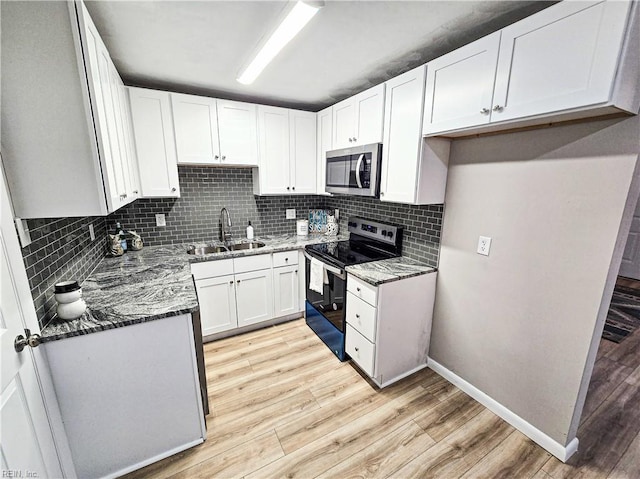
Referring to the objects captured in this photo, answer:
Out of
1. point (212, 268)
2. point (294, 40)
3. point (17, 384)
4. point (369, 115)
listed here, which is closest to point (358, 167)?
point (369, 115)

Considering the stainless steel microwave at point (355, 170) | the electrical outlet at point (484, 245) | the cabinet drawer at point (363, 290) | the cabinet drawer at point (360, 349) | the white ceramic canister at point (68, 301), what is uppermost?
the stainless steel microwave at point (355, 170)

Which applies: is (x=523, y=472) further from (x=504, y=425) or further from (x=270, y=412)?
(x=270, y=412)

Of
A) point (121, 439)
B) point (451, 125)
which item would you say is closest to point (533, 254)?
point (451, 125)

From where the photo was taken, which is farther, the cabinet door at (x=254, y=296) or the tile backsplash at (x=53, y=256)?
the cabinet door at (x=254, y=296)

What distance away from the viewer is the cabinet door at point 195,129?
2422mm

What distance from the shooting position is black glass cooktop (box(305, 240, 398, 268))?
7.65 feet

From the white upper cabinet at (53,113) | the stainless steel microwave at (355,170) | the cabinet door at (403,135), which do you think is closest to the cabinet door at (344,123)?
the stainless steel microwave at (355,170)

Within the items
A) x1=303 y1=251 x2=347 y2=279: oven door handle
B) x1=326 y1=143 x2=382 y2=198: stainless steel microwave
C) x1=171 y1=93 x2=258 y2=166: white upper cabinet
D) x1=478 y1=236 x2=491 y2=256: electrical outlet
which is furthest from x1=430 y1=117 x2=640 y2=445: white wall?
x1=171 y1=93 x2=258 y2=166: white upper cabinet

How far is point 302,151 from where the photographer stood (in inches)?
119

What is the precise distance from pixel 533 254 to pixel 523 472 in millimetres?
1241

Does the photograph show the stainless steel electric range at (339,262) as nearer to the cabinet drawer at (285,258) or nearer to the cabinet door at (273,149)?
the cabinet drawer at (285,258)

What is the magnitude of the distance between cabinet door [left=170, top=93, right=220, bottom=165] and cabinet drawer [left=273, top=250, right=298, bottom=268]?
44.9 inches

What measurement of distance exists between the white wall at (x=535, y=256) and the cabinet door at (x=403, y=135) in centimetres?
34

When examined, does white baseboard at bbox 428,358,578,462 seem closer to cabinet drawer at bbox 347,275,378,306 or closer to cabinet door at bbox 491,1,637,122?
cabinet drawer at bbox 347,275,378,306
